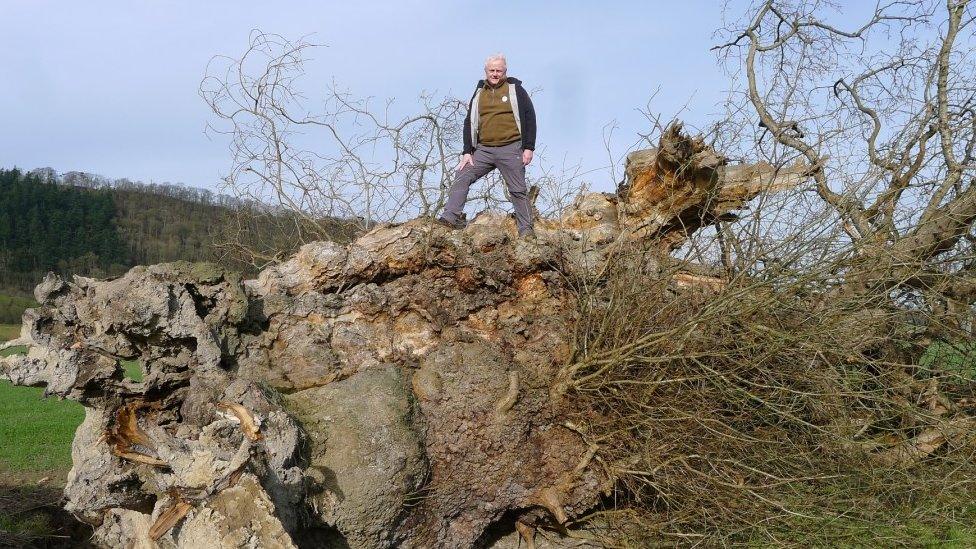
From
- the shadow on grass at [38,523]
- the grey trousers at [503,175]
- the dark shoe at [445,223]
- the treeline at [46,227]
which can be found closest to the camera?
Answer: the shadow on grass at [38,523]

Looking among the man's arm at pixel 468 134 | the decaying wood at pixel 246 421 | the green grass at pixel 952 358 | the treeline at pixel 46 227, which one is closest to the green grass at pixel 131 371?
the decaying wood at pixel 246 421

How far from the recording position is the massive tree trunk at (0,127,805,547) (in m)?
4.19

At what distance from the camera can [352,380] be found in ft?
16.0

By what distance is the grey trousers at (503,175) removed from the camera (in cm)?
585

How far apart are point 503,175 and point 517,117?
1.56 ft

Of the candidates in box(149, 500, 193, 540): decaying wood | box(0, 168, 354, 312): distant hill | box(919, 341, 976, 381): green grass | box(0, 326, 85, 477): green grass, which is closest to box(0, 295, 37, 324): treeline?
box(0, 168, 354, 312): distant hill

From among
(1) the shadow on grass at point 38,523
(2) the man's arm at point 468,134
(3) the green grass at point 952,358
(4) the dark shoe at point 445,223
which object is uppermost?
(2) the man's arm at point 468,134

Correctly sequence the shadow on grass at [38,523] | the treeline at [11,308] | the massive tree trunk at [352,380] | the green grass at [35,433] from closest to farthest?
1. the massive tree trunk at [352,380]
2. the shadow on grass at [38,523]
3. the green grass at [35,433]
4. the treeline at [11,308]

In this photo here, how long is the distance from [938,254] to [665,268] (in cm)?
285

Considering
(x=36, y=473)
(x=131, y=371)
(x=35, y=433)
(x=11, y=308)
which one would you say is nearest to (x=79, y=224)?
(x=11, y=308)

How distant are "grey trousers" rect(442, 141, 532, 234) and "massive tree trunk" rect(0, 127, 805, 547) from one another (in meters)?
0.21

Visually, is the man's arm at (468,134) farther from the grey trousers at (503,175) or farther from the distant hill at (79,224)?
the distant hill at (79,224)

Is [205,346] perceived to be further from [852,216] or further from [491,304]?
[852,216]

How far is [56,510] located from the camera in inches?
239
